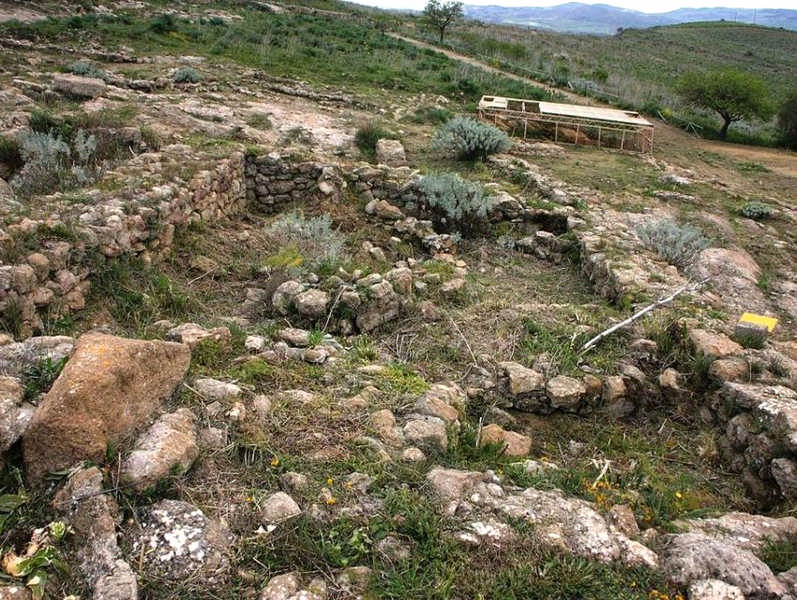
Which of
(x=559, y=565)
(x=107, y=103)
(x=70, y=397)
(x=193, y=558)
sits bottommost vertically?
(x=559, y=565)

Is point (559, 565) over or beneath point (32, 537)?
beneath

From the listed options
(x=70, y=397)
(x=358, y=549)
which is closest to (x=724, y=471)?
(x=358, y=549)

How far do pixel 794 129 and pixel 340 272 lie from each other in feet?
56.0

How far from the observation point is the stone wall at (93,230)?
4.15 metres

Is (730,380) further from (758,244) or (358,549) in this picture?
(758,244)

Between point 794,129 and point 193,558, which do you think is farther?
point 794,129

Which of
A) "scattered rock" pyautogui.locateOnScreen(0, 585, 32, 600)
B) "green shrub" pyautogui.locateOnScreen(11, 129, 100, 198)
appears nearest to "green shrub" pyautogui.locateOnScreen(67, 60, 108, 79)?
"green shrub" pyautogui.locateOnScreen(11, 129, 100, 198)

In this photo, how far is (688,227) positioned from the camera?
7.33m

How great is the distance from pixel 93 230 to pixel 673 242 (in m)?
6.45

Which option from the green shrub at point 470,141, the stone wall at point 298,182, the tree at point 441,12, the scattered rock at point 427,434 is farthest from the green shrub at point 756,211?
the tree at point 441,12

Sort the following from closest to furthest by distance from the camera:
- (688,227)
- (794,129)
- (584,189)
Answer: (688,227) < (584,189) < (794,129)

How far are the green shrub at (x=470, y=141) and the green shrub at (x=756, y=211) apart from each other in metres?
3.98

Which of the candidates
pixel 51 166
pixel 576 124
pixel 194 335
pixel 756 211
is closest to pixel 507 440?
pixel 194 335

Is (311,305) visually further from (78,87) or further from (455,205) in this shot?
(78,87)
